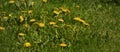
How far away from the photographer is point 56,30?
5641mm

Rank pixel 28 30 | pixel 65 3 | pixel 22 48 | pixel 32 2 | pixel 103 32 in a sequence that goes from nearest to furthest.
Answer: pixel 22 48, pixel 28 30, pixel 103 32, pixel 32 2, pixel 65 3

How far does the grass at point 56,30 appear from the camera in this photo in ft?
17.2

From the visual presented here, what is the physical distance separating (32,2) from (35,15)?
0.61 metres

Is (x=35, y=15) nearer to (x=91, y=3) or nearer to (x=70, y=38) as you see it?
(x=70, y=38)

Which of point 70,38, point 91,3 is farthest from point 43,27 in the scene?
point 91,3

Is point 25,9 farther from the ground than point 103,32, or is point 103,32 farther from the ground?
point 25,9

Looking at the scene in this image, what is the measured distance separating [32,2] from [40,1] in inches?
13.5

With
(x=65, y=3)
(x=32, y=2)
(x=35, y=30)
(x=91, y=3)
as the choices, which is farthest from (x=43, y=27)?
(x=91, y=3)

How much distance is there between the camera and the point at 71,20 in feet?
20.8

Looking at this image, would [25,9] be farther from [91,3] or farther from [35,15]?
[91,3]

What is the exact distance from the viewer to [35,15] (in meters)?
6.14

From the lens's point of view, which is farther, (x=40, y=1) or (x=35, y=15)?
(x=40, y=1)

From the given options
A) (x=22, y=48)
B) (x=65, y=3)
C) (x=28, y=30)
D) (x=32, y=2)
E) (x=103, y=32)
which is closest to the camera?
(x=22, y=48)

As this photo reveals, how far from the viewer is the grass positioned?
17.2 feet
